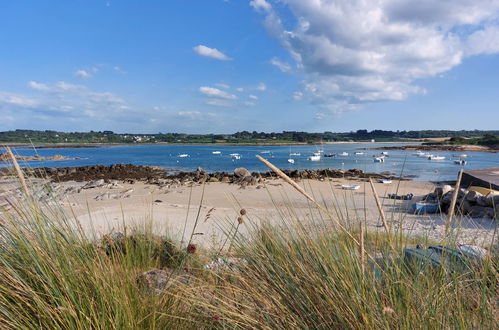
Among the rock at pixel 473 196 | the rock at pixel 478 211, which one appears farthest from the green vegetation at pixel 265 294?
the rock at pixel 473 196

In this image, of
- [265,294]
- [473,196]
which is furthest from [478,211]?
[265,294]

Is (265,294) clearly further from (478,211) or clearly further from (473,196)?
(473,196)

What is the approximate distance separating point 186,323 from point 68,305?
2.14 feet

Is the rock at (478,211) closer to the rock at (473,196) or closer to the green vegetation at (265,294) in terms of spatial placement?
the rock at (473,196)

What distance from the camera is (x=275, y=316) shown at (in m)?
1.55

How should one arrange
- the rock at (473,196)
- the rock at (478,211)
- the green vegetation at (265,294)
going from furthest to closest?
the rock at (473,196), the rock at (478,211), the green vegetation at (265,294)

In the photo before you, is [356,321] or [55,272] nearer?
[356,321]

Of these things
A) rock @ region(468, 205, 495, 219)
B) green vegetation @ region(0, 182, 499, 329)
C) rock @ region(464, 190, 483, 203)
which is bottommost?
rock @ region(468, 205, 495, 219)

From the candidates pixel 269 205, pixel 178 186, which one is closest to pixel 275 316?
pixel 269 205

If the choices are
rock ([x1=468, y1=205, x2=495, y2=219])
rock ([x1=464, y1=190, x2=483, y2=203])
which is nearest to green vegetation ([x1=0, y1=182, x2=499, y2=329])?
rock ([x1=468, y1=205, x2=495, y2=219])

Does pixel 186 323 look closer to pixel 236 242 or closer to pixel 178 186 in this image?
pixel 236 242

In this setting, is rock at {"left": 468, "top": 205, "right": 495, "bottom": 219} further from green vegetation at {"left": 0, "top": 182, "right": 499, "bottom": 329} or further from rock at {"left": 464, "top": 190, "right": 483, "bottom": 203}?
green vegetation at {"left": 0, "top": 182, "right": 499, "bottom": 329}

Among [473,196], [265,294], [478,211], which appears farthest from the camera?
[473,196]

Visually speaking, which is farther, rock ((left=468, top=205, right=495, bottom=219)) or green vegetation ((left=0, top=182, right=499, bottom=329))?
rock ((left=468, top=205, right=495, bottom=219))
